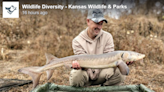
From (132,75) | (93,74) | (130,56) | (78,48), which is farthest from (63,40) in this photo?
(130,56)

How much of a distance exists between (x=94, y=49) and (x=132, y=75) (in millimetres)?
1684

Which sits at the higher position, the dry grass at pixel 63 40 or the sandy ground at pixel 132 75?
the dry grass at pixel 63 40

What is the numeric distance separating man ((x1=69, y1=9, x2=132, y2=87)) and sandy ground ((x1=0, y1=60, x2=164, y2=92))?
99 centimetres

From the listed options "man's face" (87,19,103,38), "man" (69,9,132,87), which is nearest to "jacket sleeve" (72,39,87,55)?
"man" (69,9,132,87)

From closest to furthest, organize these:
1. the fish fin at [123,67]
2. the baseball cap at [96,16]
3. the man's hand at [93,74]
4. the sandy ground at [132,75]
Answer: the fish fin at [123,67], the baseball cap at [96,16], the man's hand at [93,74], the sandy ground at [132,75]

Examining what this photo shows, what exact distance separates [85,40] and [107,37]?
337 millimetres

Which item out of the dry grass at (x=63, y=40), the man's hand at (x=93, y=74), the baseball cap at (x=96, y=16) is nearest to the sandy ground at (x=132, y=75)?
the dry grass at (x=63, y=40)

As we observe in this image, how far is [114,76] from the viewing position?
2.40 m

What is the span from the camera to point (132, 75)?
3658mm

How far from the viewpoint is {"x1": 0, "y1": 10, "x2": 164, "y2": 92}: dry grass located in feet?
12.5

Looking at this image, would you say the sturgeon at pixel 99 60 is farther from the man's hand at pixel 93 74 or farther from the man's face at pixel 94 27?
the man's face at pixel 94 27

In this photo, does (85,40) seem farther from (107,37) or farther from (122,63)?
(122,63)

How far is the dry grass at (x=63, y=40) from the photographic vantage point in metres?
3.79

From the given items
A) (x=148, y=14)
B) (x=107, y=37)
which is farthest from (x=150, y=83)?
(x=148, y=14)
